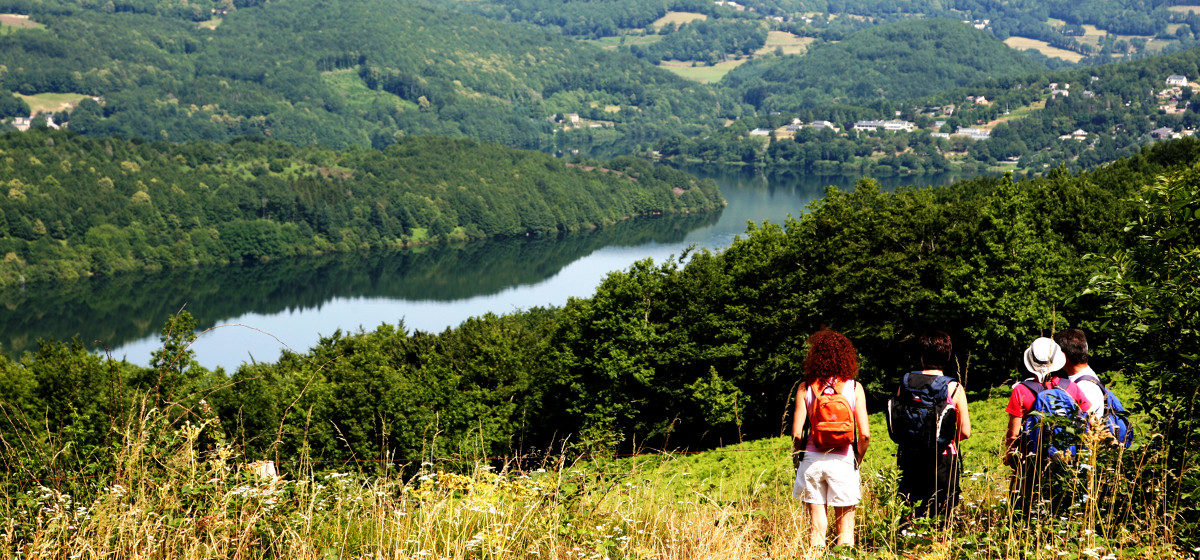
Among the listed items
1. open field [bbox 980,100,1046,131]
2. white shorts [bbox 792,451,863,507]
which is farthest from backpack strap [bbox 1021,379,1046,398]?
open field [bbox 980,100,1046,131]

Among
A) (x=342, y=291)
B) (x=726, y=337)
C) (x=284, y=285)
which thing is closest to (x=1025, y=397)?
(x=726, y=337)

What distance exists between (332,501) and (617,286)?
2249 centimetres

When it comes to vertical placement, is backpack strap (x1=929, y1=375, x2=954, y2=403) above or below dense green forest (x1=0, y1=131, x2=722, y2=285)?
above

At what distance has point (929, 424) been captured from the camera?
191 inches

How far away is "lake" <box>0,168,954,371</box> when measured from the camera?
63.0 m

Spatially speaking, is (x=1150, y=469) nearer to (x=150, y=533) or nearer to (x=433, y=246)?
(x=150, y=533)

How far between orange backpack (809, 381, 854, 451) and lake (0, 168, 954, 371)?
47.8 m

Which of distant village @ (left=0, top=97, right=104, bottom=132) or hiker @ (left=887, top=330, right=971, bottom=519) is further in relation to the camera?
distant village @ (left=0, top=97, right=104, bottom=132)

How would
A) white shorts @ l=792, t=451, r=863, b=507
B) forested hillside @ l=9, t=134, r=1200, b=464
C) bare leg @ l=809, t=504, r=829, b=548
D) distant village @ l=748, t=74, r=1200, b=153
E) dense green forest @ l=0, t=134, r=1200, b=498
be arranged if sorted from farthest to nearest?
distant village @ l=748, t=74, r=1200, b=153
forested hillside @ l=9, t=134, r=1200, b=464
dense green forest @ l=0, t=134, r=1200, b=498
white shorts @ l=792, t=451, r=863, b=507
bare leg @ l=809, t=504, r=829, b=548

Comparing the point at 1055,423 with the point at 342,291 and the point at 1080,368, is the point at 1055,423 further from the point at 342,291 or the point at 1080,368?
the point at 342,291

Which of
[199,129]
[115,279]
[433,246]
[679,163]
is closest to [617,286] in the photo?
[115,279]

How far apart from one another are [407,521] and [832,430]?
201 cm

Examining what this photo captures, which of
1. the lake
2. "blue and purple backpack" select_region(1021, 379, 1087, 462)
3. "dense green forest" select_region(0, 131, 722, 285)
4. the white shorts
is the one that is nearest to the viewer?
"blue and purple backpack" select_region(1021, 379, 1087, 462)

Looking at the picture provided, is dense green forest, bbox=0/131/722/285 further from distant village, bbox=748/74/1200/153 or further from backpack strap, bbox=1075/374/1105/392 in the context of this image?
backpack strap, bbox=1075/374/1105/392
